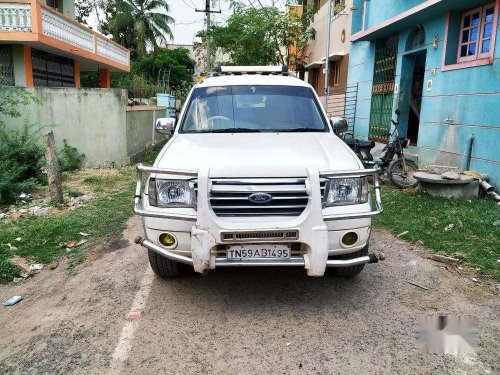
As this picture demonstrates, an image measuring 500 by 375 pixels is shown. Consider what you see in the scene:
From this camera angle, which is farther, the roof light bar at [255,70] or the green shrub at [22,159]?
the green shrub at [22,159]

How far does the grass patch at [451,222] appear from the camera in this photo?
459 centimetres

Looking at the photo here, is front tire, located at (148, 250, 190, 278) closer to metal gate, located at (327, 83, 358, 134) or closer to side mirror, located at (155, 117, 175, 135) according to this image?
side mirror, located at (155, 117, 175, 135)

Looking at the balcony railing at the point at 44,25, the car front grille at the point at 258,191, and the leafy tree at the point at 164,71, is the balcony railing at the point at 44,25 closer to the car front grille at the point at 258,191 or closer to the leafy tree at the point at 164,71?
the leafy tree at the point at 164,71

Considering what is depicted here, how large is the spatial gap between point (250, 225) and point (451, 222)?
12.1 feet

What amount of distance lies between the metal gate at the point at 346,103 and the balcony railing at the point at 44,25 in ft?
30.9

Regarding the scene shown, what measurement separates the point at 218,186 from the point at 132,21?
3343 centimetres

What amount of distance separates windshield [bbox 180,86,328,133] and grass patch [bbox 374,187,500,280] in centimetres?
201

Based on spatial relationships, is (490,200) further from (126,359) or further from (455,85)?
(126,359)

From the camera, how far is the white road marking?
2764mm

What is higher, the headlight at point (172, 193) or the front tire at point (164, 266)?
the headlight at point (172, 193)

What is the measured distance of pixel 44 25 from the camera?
41.4ft

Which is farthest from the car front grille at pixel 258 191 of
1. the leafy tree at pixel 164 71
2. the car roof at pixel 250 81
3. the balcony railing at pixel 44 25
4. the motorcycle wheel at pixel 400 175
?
the leafy tree at pixel 164 71

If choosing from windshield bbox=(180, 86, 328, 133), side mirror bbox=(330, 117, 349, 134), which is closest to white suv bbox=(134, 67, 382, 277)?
windshield bbox=(180, 86, 328, 133)

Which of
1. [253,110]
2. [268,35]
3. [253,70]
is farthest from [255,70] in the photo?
[268,35]
